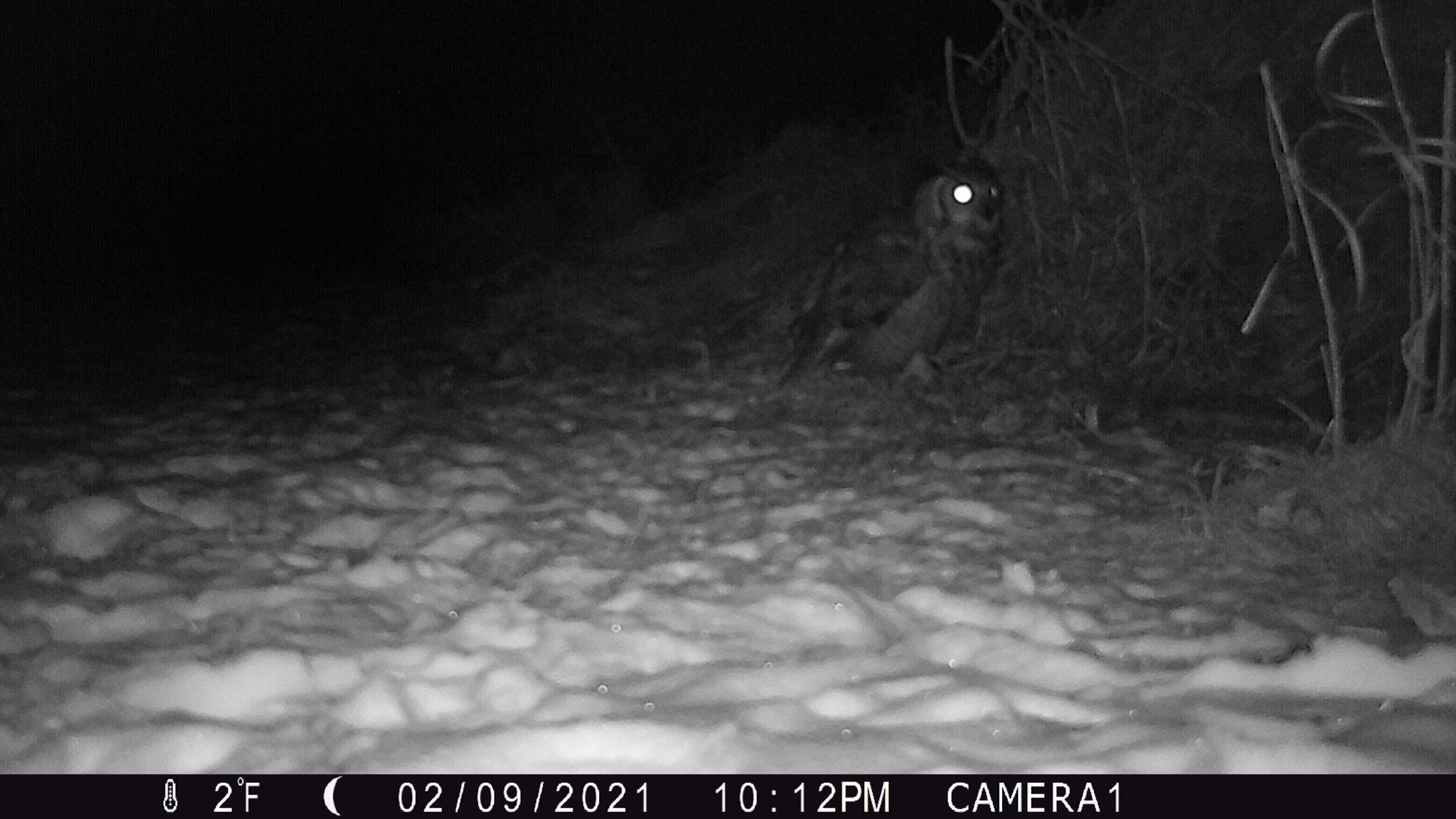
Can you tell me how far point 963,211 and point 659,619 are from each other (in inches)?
111

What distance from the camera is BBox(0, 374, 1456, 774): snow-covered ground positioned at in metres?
1.78

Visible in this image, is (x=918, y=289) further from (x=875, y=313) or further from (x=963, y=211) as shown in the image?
(x=963, y=211)

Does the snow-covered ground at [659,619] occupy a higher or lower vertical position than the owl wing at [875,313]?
lower

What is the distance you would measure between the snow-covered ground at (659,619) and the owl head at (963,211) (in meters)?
1.20

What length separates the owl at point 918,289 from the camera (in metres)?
4.52

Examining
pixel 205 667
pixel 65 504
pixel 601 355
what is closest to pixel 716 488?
pixel 205 667

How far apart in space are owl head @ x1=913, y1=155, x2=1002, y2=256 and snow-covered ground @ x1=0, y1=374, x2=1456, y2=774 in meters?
1.20
